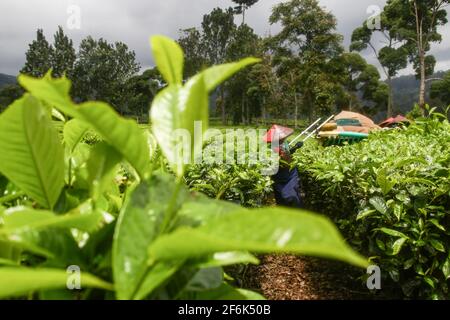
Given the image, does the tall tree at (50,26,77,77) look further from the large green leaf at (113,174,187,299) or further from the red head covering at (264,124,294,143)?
the large green leaf at (113,174,187,299)

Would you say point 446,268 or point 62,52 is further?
point 62,52

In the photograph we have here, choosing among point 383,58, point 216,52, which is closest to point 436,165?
point 383,58

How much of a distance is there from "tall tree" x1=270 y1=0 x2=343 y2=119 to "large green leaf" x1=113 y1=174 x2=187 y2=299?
1590 inches

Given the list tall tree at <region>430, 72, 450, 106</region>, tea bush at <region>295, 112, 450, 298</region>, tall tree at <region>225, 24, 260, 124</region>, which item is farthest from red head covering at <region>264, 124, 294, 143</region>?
tall tree at <region>430, 72, 450, 106</region>

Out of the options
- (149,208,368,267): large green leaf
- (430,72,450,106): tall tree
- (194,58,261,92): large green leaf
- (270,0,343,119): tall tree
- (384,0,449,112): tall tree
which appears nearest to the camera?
(149,208,368,267): large green leaf

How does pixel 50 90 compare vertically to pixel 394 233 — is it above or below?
above

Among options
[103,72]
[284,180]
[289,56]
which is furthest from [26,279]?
[103,72]

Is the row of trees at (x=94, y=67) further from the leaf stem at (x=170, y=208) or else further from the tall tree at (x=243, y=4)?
the leaf stem at (x=170, y=208)

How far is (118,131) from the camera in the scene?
532mm

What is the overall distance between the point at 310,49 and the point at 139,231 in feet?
143

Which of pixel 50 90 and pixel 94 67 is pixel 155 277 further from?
pixel 94 67

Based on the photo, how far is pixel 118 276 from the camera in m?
0.50

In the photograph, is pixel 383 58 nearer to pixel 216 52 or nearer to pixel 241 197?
pixel 216 52

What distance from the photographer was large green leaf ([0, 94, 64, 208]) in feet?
1.87
